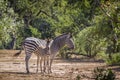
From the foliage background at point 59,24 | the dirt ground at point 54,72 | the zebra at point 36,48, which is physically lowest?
the dirt ground at point 54,72

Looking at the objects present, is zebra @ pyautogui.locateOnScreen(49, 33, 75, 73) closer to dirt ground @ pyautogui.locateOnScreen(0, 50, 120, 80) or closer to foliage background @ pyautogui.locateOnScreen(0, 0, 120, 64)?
dirt ground @ pyautogui.locateOnScreen(0, 50, 120, 80)

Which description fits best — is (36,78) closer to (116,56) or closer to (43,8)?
(116,56)

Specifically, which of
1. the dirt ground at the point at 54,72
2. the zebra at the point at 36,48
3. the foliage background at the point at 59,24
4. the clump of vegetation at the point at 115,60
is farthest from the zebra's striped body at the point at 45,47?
the foliage background at the point at 59,24

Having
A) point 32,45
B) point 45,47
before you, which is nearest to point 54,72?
point 45,47

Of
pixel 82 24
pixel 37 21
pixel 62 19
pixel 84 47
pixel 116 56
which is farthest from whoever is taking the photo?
pixel 37 21

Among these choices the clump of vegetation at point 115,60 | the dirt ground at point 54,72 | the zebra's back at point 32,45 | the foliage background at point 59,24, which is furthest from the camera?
the foliage background at point 59,24

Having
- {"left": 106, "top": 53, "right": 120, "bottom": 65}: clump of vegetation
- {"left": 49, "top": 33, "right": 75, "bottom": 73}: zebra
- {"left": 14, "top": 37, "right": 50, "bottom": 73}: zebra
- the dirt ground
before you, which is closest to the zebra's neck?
{"left": 49, "top": 33, "right": 75, "bottom": 73}: zebra

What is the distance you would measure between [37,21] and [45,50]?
1500 inches

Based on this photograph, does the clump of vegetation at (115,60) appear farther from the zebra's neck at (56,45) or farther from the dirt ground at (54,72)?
the zebra's neck at (56,45)

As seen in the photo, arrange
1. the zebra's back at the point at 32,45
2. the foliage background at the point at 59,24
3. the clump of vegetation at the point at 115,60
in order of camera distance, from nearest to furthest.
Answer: the zebra's back at the point at 32,45, the clump of vegetation at the point at 115,60, the foliage background at the point at 59,24

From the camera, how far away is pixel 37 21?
2191 inches

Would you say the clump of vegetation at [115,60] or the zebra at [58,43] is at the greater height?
the zebra at [58,43]

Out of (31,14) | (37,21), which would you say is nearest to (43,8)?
(31,14)

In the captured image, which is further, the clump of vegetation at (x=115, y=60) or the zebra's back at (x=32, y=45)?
the clump of vegetation at (x=115, y=60)
